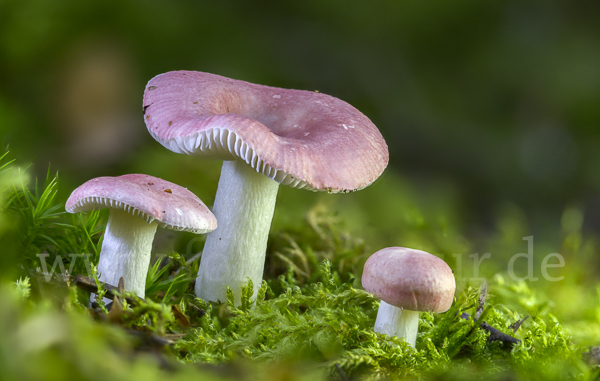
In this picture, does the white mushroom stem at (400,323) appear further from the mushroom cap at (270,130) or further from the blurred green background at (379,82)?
the blurred green background at (379,82)

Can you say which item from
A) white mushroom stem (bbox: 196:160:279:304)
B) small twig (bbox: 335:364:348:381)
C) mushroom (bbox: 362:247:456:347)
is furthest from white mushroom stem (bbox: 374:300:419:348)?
white mushroom stem (bbox: 196:160:279:304)

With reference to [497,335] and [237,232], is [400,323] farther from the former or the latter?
[237,232]

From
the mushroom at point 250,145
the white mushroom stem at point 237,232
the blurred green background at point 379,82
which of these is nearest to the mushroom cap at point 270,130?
the mushroom at point 250,145

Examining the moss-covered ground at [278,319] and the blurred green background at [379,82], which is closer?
the moss-covered ground at [278,319]

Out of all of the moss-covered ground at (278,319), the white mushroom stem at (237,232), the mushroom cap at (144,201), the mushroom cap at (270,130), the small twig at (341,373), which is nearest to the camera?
the moss-covered ground at (278,319)

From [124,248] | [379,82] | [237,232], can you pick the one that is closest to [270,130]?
[237,232]

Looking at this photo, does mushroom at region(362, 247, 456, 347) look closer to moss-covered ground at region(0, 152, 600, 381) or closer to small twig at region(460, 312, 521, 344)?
moss-covered ground at region(0, 152, 600, 381)
